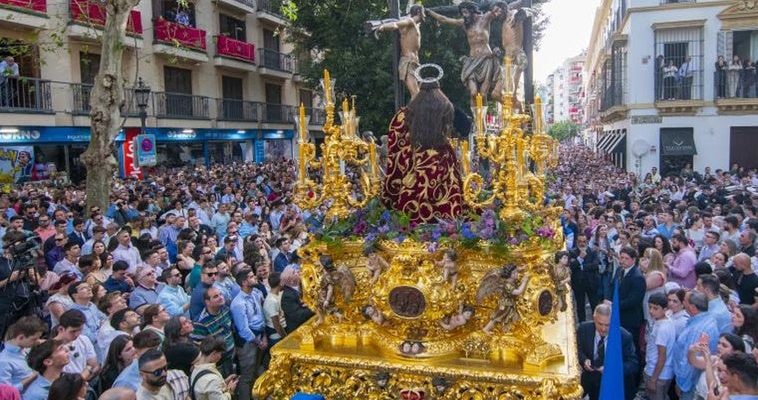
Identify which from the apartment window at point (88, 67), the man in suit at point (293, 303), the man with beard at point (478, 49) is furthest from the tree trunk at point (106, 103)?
the apartment window at point (88, 67)

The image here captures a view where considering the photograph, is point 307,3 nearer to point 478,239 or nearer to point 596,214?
point 596,214

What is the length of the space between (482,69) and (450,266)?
3.66 metres

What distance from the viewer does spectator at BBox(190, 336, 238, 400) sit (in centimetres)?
468

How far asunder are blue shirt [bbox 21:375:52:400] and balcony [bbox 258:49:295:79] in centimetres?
2714

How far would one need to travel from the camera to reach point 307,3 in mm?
22234

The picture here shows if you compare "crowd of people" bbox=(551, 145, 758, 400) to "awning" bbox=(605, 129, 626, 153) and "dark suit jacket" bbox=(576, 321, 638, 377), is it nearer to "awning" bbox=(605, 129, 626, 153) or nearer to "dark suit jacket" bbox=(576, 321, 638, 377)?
"dark suit jacket" bbox=(576, 321, 638, 377)

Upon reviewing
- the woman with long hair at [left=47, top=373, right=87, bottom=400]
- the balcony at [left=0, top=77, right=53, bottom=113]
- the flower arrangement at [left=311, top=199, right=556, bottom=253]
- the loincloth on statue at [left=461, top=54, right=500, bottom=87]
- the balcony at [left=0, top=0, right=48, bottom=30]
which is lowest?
the woman with long hair at [left=47, top=373, right=87, bottom=400]

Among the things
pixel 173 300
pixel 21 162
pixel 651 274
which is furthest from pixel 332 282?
pixel 21 162

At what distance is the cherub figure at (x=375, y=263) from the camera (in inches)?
215

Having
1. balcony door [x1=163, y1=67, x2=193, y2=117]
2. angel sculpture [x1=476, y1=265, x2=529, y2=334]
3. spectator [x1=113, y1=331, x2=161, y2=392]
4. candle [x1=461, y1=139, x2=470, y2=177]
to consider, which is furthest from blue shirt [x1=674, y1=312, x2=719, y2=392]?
balcony door [x1=163, y1=67, x2=193, y2=117]

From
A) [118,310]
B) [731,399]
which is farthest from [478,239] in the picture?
[118,310]

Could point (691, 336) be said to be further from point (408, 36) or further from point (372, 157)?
point (408, 36)

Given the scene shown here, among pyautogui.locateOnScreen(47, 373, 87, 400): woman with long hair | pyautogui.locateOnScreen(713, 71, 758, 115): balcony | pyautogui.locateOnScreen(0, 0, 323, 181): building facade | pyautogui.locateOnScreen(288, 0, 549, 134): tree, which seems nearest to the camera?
pyautogui.locateOnScreen(47, 373, 87, 400): woman with long hair

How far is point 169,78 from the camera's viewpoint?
25719mm
